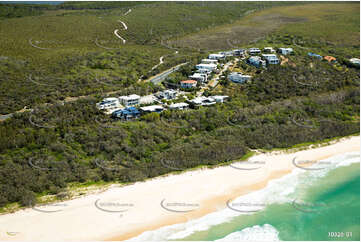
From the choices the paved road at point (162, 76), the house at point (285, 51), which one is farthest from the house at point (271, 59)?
the paved road at point (162, 76)

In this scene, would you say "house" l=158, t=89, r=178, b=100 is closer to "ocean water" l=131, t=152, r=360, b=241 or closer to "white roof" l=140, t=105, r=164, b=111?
Answer: "white roof" l=140, t=105, r=164, b=111

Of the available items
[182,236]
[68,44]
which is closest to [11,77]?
[68,44]

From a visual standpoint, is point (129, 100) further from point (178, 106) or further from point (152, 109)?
point (178, 106)

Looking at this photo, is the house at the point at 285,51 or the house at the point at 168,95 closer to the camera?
the house at the point at 168,95

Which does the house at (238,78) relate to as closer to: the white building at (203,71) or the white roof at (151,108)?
the white building at (203,71)

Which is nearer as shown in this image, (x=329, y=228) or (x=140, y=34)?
(x=329, y=228)

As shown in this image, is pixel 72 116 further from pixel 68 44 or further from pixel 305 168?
pixel 68 44

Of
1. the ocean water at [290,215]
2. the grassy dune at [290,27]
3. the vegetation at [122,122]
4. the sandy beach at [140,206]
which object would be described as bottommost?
the ocean water at [290,215]
